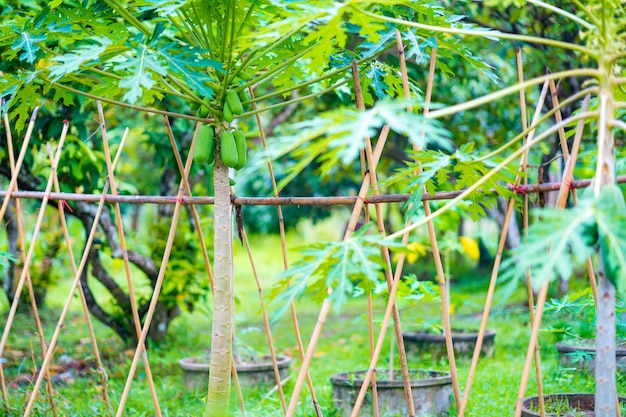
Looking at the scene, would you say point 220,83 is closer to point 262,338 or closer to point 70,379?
point 70,379

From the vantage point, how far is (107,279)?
5.55m

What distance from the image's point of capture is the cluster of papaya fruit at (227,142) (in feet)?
7.30

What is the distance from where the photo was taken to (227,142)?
2.27m

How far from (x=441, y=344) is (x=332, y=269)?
345cm

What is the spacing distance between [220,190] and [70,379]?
326cm

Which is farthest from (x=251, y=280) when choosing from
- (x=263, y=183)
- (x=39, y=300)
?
(x=39, y=300)

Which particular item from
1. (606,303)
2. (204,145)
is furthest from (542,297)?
(204,145)

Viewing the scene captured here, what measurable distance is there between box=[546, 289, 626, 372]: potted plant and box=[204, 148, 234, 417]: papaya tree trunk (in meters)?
1.30

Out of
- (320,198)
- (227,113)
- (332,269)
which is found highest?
(227,113)

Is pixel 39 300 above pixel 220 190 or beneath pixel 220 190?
beneath

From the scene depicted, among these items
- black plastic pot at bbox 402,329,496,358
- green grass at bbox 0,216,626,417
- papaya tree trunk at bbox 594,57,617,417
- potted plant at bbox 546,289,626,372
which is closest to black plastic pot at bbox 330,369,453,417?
green grass at bbox 0,216,626,417

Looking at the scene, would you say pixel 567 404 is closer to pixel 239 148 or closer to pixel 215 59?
pixel 239 148

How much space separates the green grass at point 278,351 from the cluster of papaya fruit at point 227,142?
1.70 ft

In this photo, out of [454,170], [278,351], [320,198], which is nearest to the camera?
[454,170]
